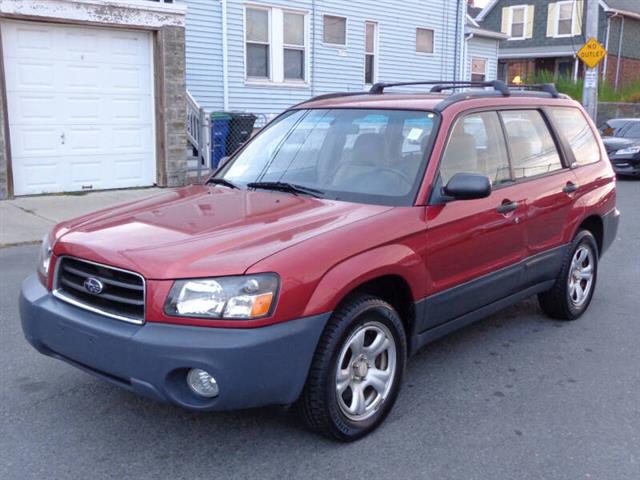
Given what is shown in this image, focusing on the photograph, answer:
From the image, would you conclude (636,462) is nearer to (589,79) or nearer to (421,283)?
(421,283)

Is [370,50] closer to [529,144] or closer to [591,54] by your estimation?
[591,54]

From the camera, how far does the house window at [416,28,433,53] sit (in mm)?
19844

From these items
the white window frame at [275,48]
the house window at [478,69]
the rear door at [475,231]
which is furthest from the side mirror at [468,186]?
the house window at [478,69]

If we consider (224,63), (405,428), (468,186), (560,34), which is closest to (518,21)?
(560,34)

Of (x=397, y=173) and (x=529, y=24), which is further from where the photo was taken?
(x=529, y=24)

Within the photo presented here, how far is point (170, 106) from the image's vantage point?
11961mm

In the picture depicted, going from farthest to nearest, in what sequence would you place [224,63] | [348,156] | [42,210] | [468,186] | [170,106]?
[224,63], [170,106], [42,210], [348,156], [468,186]

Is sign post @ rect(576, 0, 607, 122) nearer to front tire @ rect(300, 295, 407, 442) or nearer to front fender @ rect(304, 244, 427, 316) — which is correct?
front fender @ rect(304, 244, 427, 316)

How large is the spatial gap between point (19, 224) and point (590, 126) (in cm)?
687

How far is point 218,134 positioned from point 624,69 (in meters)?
31.4

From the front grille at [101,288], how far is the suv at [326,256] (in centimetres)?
1

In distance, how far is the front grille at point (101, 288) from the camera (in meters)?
3.16

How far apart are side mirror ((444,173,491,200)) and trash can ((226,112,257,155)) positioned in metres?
9.84

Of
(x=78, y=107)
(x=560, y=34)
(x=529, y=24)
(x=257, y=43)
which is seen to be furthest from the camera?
(x=529, y=24)
